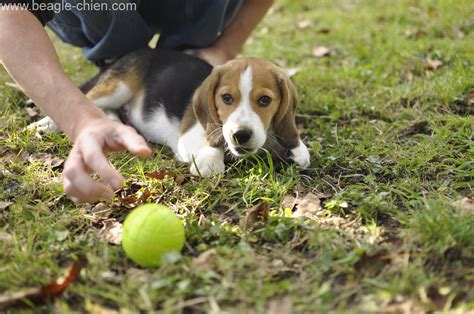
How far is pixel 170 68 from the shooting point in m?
4.18

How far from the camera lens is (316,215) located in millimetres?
2828

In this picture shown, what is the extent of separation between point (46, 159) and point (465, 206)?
7.95 feet

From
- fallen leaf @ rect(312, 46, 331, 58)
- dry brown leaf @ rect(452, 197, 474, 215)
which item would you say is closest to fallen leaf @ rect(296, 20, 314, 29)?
fallen leaf @ rect(312, 46, 331, 58)

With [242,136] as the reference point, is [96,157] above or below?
above

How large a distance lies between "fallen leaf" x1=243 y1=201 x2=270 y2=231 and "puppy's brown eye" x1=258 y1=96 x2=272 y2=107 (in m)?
0.77

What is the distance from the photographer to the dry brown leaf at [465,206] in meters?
2.62

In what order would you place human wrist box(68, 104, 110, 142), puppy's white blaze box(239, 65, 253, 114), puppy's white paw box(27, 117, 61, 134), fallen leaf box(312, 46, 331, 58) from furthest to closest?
fallen leaf box(312, 46, 331, 58)
puppy's white paw box(27, 117, 61, 134)
puppy's white blaze box(239, 65, 253, 114)
human wrist box(68, 104, 110, 142)

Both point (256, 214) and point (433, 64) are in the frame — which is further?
point (433, 64)

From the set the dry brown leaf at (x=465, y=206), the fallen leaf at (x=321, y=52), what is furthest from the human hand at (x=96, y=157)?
the fallen leaf at (x=321, y=52)

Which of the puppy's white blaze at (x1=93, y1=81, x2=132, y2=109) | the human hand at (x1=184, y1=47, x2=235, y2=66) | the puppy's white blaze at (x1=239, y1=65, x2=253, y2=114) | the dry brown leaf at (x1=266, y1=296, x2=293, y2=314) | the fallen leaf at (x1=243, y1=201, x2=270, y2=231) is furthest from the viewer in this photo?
the human hand at (x1=184, y1=47, x2=235, y2=66)

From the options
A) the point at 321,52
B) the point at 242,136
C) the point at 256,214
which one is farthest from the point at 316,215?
the point at 321,52

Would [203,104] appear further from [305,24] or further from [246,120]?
[305,24]

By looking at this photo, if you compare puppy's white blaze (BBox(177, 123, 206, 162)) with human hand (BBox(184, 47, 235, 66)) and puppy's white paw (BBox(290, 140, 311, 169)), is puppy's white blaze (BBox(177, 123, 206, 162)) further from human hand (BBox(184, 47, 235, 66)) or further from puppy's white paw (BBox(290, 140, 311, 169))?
human hand (BBox(184, 47, 235, 66))

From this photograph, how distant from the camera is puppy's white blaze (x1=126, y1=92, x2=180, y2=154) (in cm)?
400
